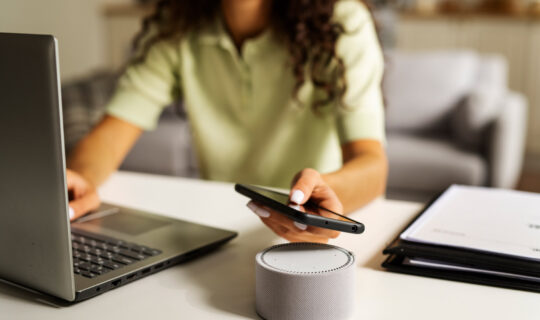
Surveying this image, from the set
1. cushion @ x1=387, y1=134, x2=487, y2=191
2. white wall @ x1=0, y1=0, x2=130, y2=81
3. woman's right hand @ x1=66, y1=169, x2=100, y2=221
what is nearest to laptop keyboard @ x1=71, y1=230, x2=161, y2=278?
woman's right hand @ x1=66, y1=169, x2=100, y2=221

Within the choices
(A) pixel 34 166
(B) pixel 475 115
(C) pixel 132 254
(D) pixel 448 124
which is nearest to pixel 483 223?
(C) pixel 132 254

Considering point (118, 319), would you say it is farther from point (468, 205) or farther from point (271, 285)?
point (468, 205)

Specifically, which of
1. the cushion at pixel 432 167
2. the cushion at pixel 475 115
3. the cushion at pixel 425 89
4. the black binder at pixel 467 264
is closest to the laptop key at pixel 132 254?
the black binder at pixel 467 264

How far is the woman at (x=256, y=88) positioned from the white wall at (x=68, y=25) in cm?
316

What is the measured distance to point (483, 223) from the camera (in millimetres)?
767

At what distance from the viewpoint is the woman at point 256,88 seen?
1138 mm

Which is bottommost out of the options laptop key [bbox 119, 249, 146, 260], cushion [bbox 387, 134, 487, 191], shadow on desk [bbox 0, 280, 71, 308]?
cushion [bbox 387, 134, 487, 191]

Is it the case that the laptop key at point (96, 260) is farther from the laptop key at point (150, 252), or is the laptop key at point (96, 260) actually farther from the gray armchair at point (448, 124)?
the gray armchair at point (448, 124)

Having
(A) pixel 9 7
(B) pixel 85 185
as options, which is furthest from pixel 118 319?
(A) pixel 9 7

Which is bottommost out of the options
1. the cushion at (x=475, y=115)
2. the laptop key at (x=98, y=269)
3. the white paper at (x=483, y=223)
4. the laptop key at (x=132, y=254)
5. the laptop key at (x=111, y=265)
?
the cushion at (x=475, y=115)

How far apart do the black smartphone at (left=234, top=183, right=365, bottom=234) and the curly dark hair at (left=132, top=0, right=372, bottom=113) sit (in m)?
0.46

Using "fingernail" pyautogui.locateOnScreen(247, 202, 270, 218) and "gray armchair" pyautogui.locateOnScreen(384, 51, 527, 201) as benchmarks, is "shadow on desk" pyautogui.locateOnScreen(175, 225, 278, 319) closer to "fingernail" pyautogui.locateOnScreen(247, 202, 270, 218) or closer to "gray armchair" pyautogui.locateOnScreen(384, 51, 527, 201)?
"fingernail" pyautogui.locateOnScreen(247, 202, 270, 218)

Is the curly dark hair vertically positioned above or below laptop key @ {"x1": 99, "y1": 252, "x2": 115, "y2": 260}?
above

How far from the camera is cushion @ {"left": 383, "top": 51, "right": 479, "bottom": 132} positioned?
9.53ft
